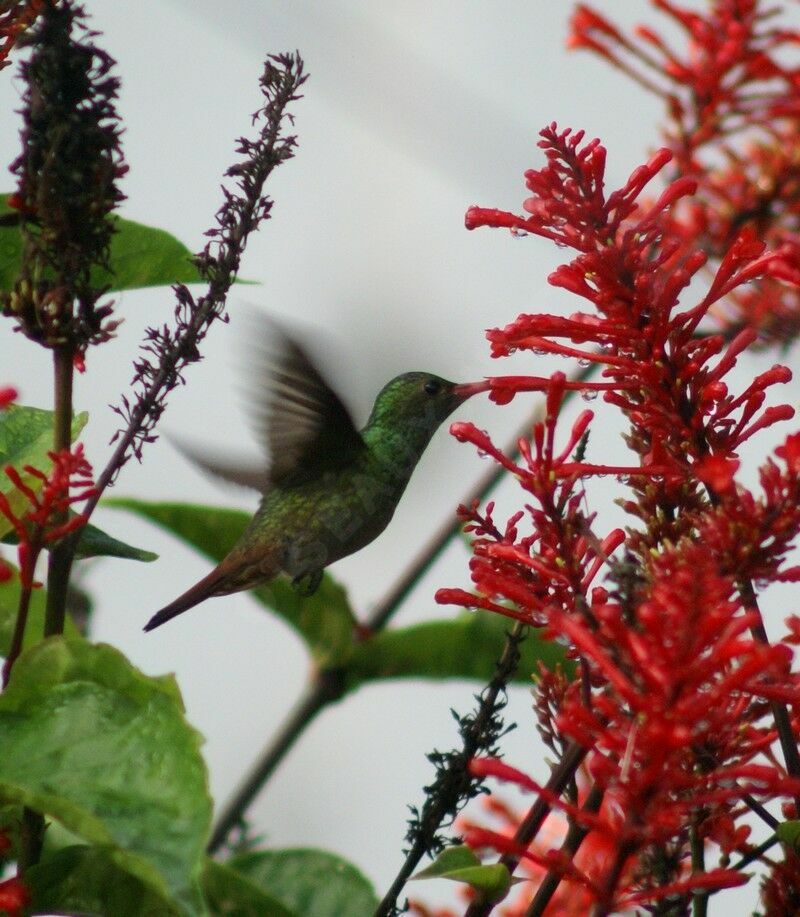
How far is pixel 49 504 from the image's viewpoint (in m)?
1.66

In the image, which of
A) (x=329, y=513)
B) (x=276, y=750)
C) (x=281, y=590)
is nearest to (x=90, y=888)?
(x=276, y=750)

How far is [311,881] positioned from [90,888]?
316mm

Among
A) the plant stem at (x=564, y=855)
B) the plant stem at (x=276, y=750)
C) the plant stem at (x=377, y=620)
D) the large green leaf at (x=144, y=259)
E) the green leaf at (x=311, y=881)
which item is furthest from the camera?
the plant stem at (x=377, y=620)

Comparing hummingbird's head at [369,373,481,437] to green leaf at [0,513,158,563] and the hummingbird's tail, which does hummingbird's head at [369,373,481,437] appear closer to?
the hummingbird's tail

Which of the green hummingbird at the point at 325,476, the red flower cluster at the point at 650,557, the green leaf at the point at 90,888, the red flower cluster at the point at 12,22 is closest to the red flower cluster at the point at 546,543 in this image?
the red flower cluster at the point at 650,557

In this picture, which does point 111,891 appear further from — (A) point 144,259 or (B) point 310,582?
(B) point 310,582

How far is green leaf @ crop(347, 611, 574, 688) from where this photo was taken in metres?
3.34

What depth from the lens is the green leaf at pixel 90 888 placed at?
61.8 inches

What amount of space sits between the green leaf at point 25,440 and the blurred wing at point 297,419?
2.48 ft

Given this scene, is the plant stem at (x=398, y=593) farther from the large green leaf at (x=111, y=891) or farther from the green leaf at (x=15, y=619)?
the large green leaf at (x=111, y=891)

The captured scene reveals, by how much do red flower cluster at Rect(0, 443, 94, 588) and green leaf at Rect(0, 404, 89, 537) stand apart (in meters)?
0.20

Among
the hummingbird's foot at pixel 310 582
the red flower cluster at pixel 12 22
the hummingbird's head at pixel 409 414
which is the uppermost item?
the red flower cluster at pixel 12 22

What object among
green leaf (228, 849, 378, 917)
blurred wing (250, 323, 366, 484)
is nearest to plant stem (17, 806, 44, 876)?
green leaf (228, 849, 378, 917)

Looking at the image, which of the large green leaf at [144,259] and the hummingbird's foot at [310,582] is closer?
the large green leaf at [144,259]
